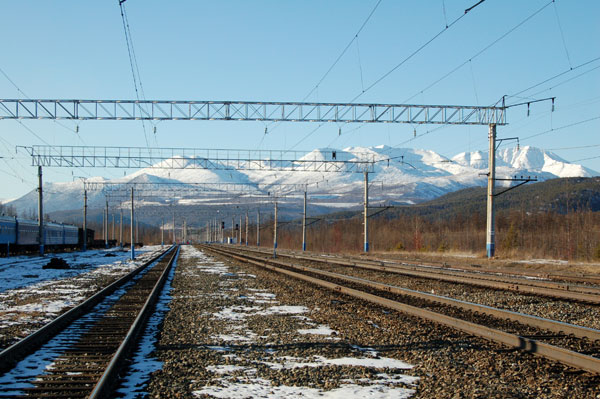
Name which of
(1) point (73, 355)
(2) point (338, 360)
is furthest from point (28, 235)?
(2) point (338, 360)

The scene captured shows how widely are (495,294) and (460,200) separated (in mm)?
182804

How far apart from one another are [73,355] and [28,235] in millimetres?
58038

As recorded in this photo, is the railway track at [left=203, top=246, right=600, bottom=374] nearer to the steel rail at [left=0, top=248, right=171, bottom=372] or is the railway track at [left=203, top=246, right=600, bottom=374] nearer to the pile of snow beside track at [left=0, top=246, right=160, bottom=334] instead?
the steel rail at [left=0, top=248, right=171, bottom=372]

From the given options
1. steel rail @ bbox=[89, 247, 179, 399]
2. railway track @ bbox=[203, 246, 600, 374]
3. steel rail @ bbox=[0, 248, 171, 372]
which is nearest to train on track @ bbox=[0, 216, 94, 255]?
steel rail @ bbox=[0, 248, 171, 372]

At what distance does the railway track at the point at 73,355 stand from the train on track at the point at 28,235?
37716 mm

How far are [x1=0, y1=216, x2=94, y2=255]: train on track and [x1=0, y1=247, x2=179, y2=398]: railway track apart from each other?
124 ft

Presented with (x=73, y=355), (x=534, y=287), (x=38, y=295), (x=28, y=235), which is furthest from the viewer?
(x=28, y=235)

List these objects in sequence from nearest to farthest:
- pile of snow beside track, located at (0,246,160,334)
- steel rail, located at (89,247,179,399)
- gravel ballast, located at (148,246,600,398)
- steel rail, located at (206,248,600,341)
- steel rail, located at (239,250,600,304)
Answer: steel rail, located at (89,247,179,399)
gravel ballast, located at (148,246,600,398)
steel rail, located at (206,248,600,341)
pile of snow beside track, located at (0,246,160,334)
steel rail, located at (239,250,600,304)

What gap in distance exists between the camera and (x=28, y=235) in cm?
6194

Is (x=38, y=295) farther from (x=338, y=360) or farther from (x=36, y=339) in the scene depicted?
(x=338, y=360)

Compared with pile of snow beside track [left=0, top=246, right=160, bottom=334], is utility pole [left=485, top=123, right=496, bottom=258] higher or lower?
higher

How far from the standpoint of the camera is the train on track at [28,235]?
5219 centimetres

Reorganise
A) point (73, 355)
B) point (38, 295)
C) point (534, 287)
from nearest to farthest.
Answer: point (73, 355), point (534, 287), point (38, 295)

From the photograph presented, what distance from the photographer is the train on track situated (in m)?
52.2
